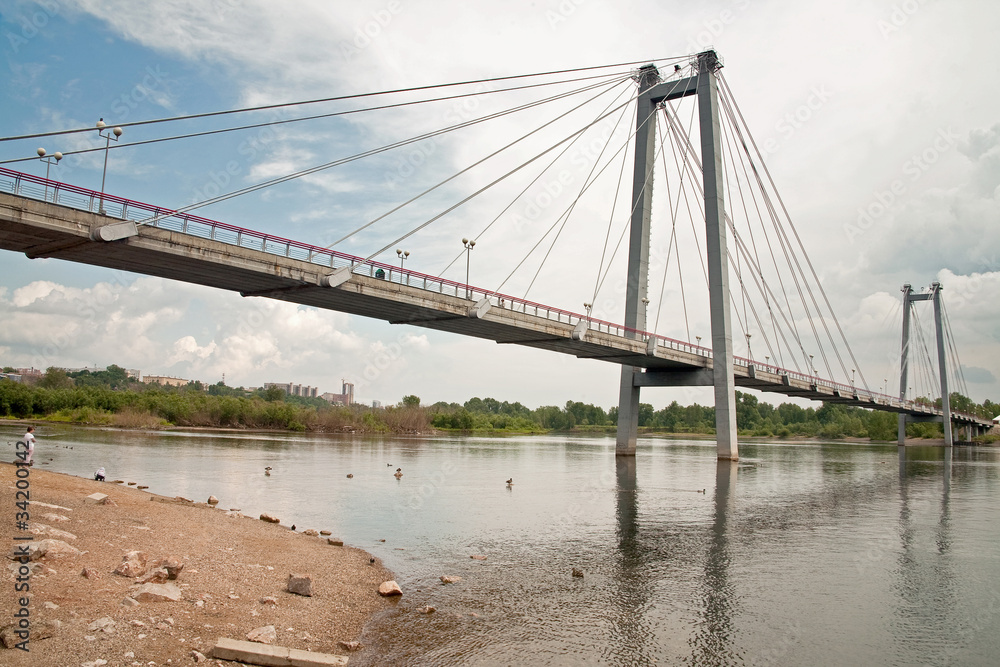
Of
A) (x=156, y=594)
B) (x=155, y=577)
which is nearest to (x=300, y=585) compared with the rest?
(x=155, y=577)

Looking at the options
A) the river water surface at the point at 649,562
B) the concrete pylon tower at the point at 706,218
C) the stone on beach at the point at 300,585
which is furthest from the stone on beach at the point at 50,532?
the concrete pylon tower at the point at 706,218

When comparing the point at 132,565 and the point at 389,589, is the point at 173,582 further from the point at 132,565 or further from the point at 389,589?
the point at 389,589

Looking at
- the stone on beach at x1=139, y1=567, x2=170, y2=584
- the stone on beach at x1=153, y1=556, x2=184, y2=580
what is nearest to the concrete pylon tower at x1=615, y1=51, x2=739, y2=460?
the stone on beach at x1=153, y1=556, x2=184, y2=580

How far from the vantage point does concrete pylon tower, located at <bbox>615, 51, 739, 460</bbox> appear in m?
59.0

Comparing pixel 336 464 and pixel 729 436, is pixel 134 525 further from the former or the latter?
pixel 729 436

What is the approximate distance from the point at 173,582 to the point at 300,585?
2.40 meters

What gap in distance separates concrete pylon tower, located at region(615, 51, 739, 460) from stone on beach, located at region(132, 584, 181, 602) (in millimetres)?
51003

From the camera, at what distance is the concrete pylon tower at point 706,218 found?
58969 mm

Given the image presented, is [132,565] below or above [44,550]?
below

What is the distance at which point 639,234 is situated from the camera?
2432 inches

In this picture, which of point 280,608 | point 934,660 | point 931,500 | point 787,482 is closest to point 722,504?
point 931,500

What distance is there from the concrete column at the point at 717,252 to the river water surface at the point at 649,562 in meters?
17.2

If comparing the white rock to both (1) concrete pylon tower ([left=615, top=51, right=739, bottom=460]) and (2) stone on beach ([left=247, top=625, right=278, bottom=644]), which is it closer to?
(2) stone on beach ([left=247, top=625, right=278, bottom=644])

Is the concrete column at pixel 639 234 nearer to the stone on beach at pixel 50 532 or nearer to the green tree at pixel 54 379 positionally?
the stone on beach at pixel 50 532
